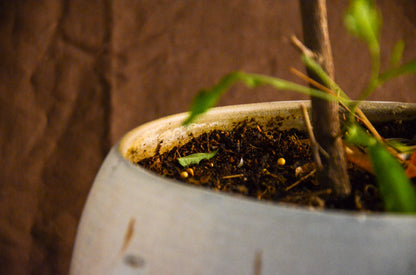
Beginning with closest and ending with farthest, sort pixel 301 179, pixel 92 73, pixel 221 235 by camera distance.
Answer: pixel 221 235 → pixel 301 179 → pixel 92 73

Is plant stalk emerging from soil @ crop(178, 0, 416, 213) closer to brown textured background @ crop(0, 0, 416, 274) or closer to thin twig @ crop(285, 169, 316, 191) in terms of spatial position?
thin twig @ crop(285, 169, 316, 191)

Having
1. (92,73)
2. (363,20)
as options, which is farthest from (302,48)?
(92,73)

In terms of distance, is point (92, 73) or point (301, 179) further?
point (92, 73)

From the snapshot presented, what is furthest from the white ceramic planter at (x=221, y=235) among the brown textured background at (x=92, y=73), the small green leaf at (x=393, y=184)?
the brown textured background at (x=92, y=73)

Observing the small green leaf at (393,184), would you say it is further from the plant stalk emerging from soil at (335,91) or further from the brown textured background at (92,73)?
the brown textured background at (92,73)

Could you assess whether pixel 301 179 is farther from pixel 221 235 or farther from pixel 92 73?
pixel 92 73

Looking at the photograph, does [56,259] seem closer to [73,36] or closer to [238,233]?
[73,36]
